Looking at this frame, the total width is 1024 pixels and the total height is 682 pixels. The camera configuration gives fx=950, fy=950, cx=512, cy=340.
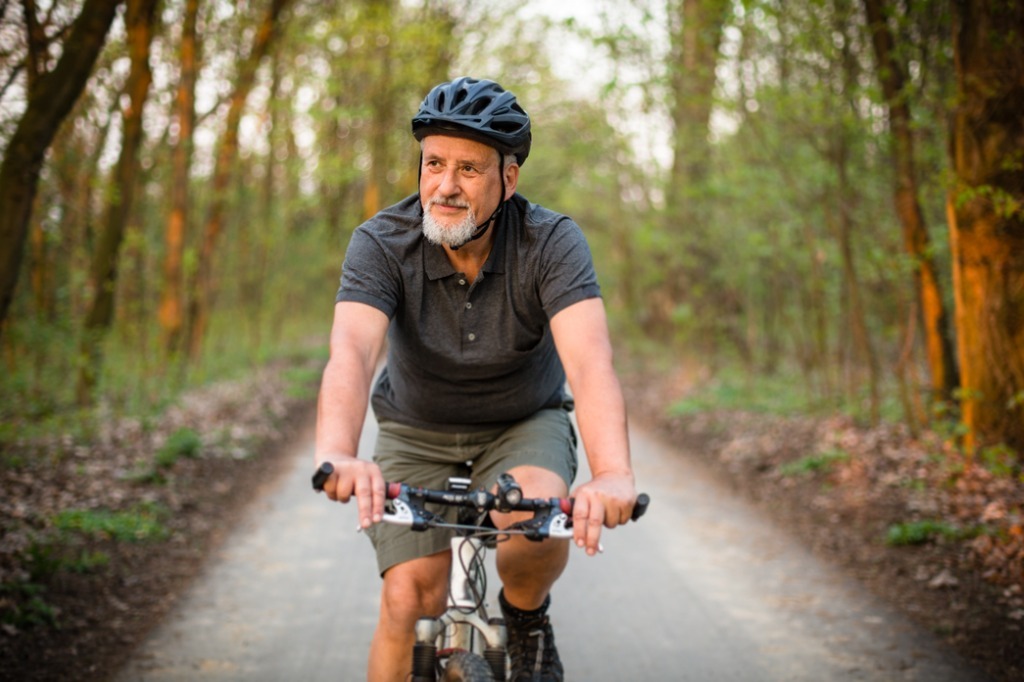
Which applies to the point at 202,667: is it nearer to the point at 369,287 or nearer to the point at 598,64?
the point at 369,287

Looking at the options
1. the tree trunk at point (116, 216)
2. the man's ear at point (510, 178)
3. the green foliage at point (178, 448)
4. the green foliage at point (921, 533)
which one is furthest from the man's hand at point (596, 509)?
the tree trunk at point (116, 216)

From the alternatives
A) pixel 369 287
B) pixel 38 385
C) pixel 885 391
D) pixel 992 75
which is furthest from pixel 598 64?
pixel 369 287

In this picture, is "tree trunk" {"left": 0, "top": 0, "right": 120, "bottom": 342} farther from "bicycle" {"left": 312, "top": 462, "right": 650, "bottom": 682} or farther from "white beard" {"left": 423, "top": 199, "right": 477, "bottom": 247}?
"bicycle" {"left": 312, "top": 462, "right": 650, "bottom": 682}

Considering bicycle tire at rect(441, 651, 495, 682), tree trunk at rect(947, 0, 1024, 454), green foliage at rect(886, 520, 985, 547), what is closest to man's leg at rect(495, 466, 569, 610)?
bicycle tire at rect(441, 651, 495, 682)

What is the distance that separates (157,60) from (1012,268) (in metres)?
11.3

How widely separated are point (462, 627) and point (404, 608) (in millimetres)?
205

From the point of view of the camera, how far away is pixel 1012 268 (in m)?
6.60

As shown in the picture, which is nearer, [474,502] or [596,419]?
[474,502]

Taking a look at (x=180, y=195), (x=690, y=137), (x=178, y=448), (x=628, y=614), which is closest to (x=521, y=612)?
(x=628, y=614)

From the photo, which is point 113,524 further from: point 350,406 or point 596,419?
point 596,419

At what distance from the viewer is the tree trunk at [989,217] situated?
251 inches

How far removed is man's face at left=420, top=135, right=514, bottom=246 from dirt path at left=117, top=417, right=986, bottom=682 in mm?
2390

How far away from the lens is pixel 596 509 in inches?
96.8

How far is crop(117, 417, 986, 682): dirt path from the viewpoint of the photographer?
446 cm
